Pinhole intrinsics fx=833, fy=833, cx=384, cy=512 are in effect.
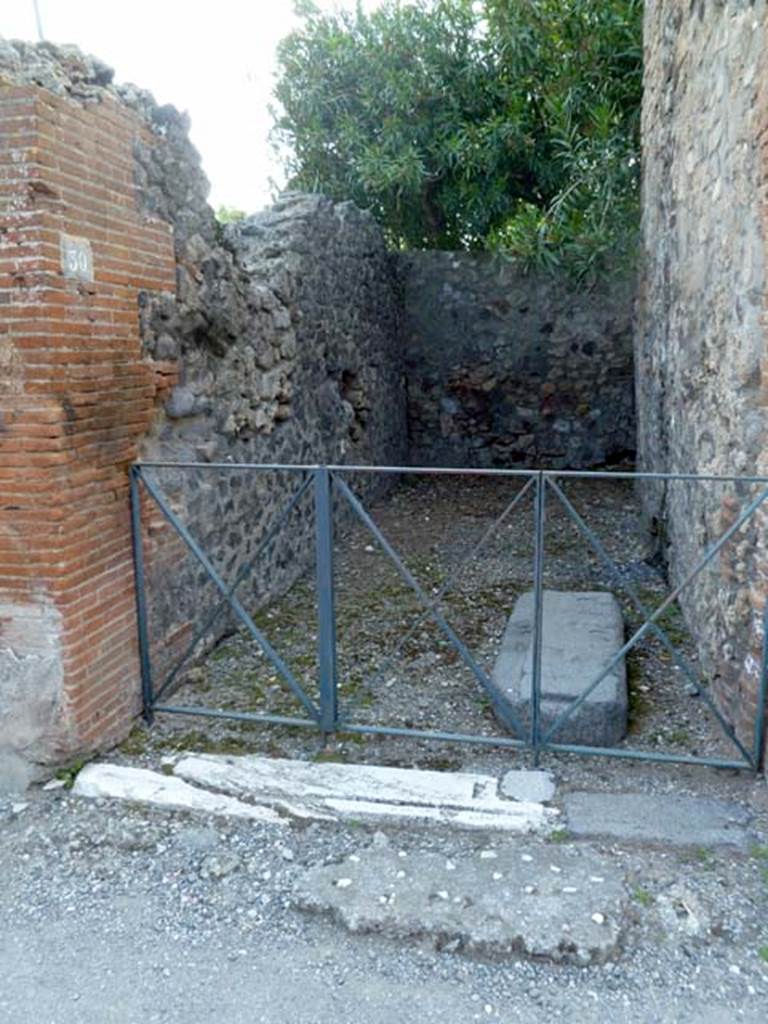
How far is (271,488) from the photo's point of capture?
18.2 feet

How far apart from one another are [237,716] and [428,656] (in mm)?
1313

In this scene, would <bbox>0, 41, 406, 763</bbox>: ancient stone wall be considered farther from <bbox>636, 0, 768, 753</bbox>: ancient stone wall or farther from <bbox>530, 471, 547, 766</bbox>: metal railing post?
<bbox>636, 0, 768, 753</bbox>: ancient stone wall

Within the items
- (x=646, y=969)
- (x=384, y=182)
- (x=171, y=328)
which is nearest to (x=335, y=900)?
(x=646, y=969)

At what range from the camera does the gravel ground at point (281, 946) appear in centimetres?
226

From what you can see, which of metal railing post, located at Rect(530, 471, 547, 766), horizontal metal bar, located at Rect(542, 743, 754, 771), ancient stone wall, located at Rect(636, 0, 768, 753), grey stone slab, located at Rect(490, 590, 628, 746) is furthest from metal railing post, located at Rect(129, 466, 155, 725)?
ancient stone wall, located at Rect(636, 0, 768, 753)

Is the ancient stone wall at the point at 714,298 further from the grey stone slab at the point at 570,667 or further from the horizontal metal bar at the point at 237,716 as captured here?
the horizontal metal bar at the point at 237,716

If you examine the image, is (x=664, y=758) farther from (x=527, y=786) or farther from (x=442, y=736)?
(x=442, y=736)

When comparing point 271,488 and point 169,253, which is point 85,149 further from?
point 271,488

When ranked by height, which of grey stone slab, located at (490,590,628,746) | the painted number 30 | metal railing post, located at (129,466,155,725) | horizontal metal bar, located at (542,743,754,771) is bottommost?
horizontal metal bar, located at (542,743,754,771)

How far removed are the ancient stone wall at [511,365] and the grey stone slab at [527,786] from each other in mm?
6302

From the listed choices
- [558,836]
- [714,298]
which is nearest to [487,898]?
[558,836]

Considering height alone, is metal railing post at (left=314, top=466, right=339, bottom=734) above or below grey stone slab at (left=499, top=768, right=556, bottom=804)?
above

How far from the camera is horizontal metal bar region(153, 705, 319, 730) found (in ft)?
11.6

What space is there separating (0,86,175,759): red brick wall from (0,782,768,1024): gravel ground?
707mm
